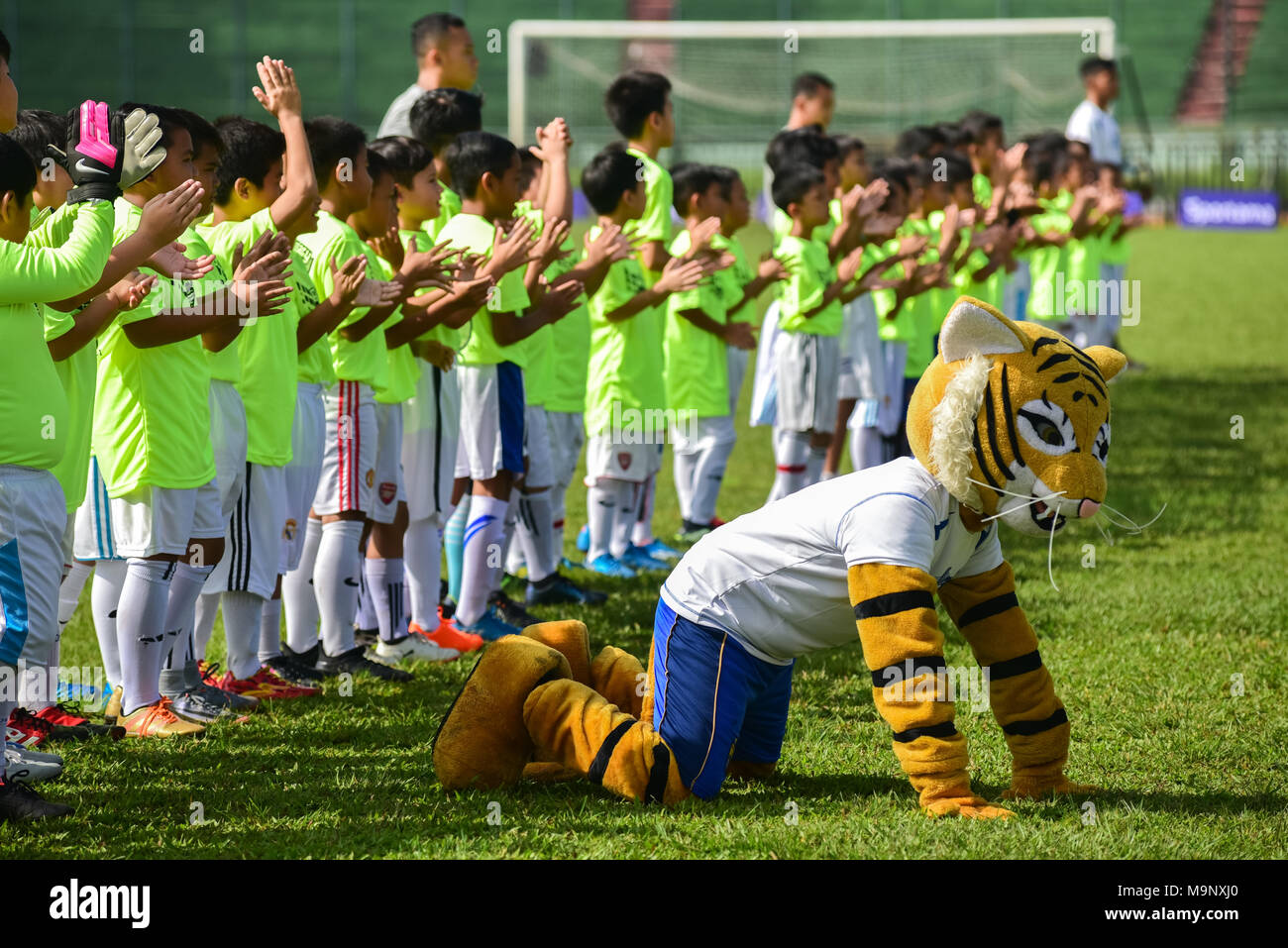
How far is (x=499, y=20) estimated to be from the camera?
3284cm

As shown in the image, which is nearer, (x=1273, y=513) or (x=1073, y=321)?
(x=1273, y=513)

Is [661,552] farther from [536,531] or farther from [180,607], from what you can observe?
[180,607]

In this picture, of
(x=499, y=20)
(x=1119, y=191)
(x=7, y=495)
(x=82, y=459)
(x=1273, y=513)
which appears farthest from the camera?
(x=499, y=20)

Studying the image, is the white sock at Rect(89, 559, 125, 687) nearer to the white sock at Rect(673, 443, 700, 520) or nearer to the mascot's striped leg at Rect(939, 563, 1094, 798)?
the mascot's striped leg at Rect(939, 563, 1094, 798)

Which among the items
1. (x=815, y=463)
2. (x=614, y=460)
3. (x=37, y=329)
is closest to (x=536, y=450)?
(x=614, y=460)

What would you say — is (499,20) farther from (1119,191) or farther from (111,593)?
(111,593)

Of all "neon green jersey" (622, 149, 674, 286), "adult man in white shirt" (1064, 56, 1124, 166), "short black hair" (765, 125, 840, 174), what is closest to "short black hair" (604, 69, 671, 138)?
"neon green jersey" (622, 149, 674, 286)

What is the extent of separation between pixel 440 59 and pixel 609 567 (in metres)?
2.55

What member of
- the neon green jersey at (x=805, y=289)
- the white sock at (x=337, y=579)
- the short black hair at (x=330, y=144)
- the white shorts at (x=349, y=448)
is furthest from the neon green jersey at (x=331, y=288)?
the neon green jersey at (x=805, y=289)

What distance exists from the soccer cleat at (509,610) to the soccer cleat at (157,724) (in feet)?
6.20

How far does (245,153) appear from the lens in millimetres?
4930

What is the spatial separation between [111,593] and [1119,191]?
1080 cm

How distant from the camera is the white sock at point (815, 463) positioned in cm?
850

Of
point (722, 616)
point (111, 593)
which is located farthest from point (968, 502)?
point (111, 593)
